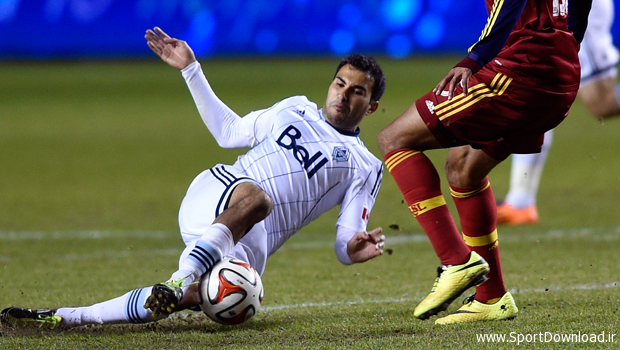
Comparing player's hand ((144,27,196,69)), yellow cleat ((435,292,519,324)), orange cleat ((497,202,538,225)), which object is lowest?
orange cleat ((497,202,538,225))

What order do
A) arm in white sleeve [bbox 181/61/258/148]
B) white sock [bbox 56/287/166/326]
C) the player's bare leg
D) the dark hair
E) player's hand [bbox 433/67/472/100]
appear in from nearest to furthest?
player's hand [bbox 433/67/472/100], white sock [bbox 56/287/166/326], arm in white sleeve [bbox 181/61/258/148], the dark hair, the player's bare leg

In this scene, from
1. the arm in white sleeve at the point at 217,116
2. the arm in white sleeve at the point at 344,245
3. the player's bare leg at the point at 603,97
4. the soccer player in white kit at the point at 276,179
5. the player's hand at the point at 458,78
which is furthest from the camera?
the player's bare leg at the point at 603,97

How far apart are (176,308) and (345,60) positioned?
1.68m

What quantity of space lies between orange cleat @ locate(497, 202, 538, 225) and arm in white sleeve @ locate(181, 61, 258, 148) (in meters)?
3.62

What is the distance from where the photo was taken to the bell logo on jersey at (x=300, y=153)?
4141 millimetres

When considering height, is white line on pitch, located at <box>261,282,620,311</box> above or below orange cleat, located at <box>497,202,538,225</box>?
above

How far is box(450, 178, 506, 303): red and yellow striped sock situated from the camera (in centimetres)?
387

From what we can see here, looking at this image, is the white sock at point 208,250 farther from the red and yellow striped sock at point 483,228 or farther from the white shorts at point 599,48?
the white shorts at point 599,48

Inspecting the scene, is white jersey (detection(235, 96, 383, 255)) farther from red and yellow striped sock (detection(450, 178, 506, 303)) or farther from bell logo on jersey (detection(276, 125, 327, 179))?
red and yellow striped sock (detection(450, 178, 506, 303))

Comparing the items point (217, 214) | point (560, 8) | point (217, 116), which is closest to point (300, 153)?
point (217, 116)

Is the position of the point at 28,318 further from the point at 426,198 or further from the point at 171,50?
the point at 426,198

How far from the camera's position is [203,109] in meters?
4.23

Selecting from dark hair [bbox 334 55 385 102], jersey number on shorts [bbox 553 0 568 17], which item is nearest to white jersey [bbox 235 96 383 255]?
dark hair [bbox 334 55 385 102]

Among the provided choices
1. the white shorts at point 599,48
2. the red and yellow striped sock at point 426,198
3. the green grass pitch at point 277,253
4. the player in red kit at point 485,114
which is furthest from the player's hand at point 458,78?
the white shorts at point 599,48
